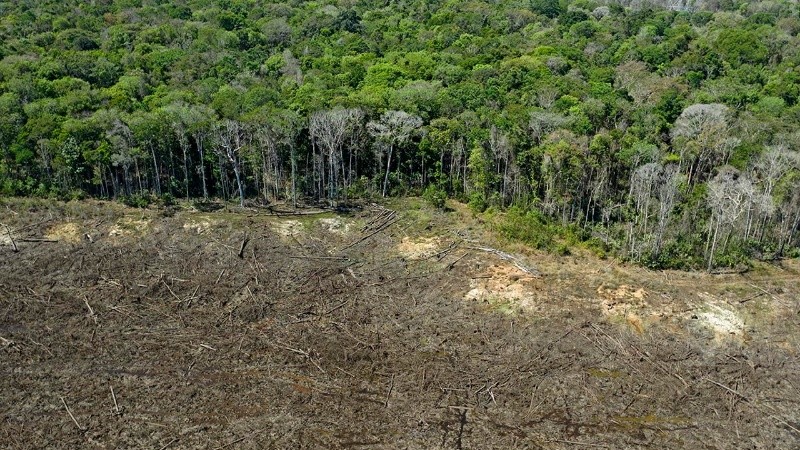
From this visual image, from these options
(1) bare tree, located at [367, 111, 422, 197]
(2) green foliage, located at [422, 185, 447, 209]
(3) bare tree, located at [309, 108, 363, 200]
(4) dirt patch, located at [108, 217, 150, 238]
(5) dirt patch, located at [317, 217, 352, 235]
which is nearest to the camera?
(4) dirt patch, located at [108, 217, 150, 238]

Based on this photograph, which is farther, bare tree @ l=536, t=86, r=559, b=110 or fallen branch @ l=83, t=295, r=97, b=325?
bare tree @ l=536, t=86, r=559, b=110

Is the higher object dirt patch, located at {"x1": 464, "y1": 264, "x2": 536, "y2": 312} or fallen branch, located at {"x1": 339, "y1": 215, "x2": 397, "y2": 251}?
fallen branch, located at {"x1": 339, "y1": 215, "x2": 397, "y2": 251}

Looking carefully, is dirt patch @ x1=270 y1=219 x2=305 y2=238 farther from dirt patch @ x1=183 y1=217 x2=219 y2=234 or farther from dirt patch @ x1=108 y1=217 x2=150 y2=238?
dirt patch @ x1=108 y1=217 x2=150 y2=238

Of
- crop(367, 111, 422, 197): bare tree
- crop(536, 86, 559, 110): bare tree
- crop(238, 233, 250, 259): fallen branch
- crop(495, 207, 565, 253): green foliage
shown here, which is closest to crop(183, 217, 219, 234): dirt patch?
crop(238, 233, 250, 259): fallen branch

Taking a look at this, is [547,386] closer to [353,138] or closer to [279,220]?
[279,220]

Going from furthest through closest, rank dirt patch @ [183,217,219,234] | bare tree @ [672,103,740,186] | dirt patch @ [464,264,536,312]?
bare tree @ [672,103,740,186] < dirt patch @ [183,217,219,234] < dirt patch @ [464,264,536,312]

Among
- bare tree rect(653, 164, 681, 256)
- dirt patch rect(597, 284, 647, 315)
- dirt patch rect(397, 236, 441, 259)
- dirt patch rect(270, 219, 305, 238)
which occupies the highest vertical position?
bare tree rect(653, 164, 681, 256)
